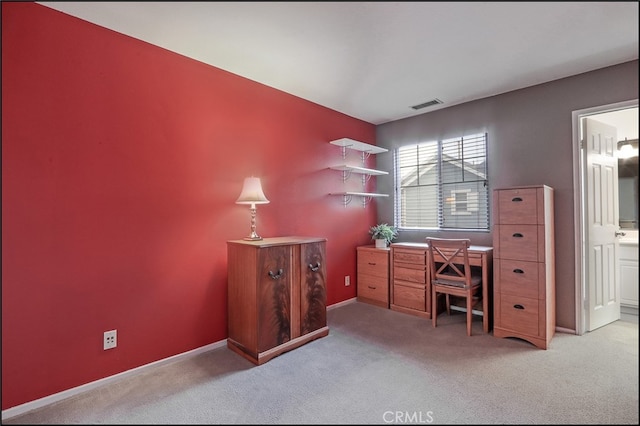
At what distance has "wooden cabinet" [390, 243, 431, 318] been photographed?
125 inches

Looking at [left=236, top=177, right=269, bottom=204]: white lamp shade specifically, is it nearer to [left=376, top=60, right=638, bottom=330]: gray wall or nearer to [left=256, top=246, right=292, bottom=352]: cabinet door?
[left=256, top=246, right=292, bottom=352]: cabinet door

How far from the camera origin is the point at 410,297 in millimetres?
3277

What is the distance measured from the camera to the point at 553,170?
2.81 m

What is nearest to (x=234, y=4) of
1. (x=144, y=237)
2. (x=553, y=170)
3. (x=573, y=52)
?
(x=144, y=237)

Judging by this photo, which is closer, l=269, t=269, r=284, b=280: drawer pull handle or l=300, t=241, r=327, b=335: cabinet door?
l=269, t=269, r=284, b=280: drawer pull handle

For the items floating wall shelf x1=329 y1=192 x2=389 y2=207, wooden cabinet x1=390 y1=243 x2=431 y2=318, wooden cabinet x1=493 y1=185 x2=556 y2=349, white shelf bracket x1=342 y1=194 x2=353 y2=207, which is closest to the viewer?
wooden cabinet x1=493 y1=185 x2=556 y2=349

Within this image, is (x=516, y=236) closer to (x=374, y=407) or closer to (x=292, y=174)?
(x=374, y=407)

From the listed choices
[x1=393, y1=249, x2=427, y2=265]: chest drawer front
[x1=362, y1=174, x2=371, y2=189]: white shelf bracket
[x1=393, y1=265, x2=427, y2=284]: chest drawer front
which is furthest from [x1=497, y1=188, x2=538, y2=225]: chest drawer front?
[x1=362, y1=174, x2=371, y2=189]: white shelf bracket

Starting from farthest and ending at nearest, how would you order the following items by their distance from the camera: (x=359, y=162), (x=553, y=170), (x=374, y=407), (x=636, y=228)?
(x=359, y=162) < (x=553, y=170) < (x=374, y=407) < (x=636, y=228)

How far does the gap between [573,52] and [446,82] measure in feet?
3.09

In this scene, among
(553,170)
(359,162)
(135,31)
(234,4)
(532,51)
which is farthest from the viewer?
(359,162)

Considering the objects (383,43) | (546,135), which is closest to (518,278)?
(546,135)

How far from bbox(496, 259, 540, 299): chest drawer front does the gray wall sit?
0.54 meters

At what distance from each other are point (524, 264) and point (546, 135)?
1331mm
